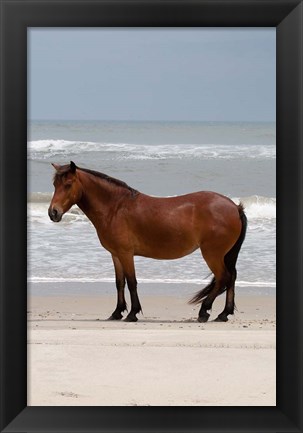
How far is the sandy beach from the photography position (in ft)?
15.3

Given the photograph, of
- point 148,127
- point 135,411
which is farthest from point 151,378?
point 148,127

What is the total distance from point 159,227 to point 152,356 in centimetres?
83

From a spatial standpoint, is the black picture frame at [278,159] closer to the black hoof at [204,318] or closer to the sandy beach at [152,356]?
the sandy beach at [152,356]

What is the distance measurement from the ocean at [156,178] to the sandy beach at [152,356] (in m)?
0.38

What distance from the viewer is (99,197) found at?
18.2 feet

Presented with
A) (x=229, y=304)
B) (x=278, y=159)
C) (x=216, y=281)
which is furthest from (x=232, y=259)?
(x=278, y=159)

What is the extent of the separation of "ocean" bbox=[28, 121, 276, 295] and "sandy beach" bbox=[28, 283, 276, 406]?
377 millimetres

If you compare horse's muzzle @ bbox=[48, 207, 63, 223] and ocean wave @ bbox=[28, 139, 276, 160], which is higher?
ocean wave @ bbox=[28, 139, 276, 160]

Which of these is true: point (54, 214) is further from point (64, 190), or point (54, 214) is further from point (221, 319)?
point (221, 319)

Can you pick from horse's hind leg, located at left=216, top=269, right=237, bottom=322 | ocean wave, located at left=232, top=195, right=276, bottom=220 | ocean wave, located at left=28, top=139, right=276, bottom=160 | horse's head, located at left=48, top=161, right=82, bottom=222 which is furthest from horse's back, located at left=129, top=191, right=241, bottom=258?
ocean wave, located at left=28, top=139, right=276, bottom=160

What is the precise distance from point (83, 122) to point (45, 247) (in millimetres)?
1746

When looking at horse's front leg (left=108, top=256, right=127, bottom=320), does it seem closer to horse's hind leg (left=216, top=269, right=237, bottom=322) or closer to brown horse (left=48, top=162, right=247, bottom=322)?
brown horse (left=48, top=162, right=247, bottom=322)

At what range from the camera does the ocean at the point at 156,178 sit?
6539 millimetres

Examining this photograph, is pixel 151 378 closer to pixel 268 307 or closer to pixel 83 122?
pixel 268 307
